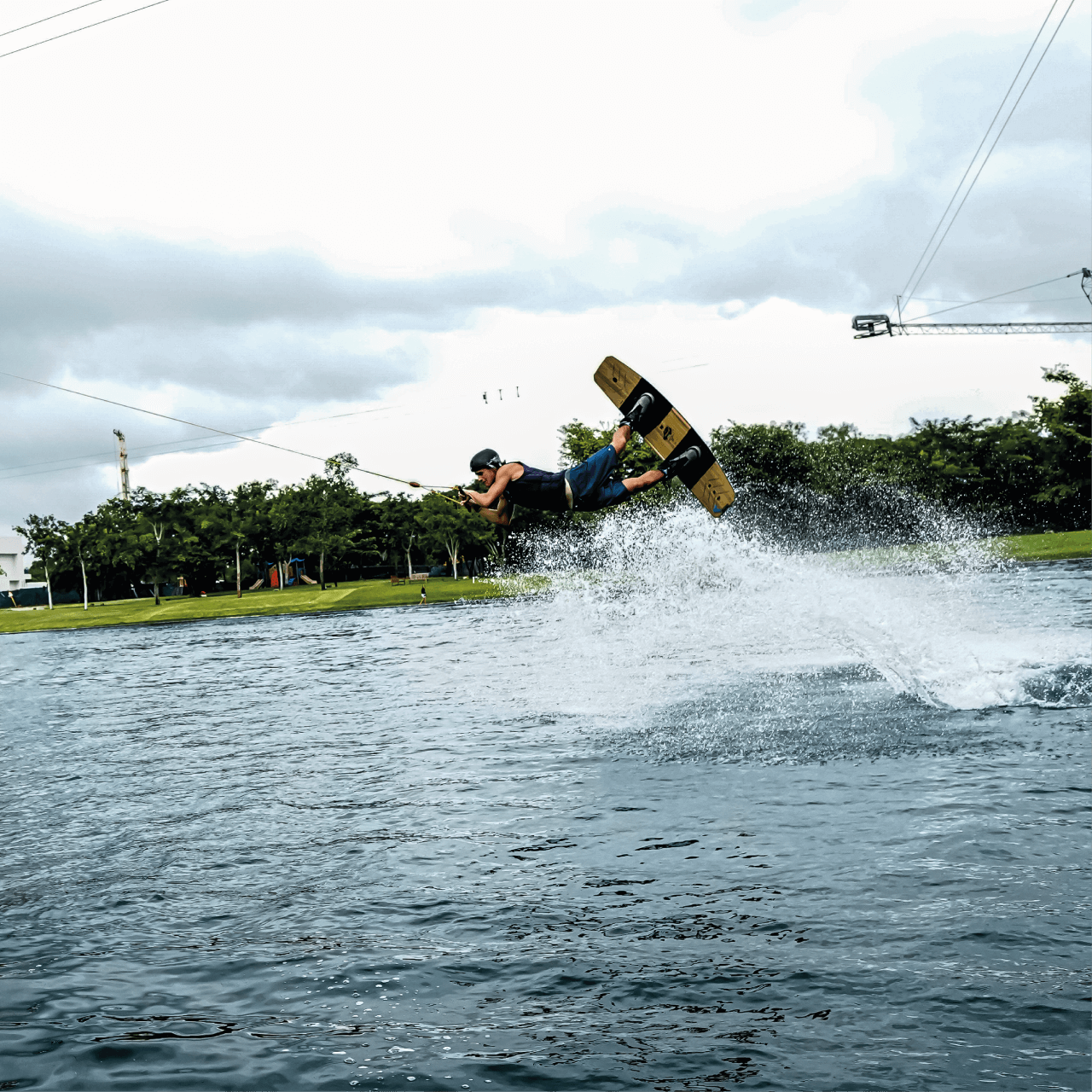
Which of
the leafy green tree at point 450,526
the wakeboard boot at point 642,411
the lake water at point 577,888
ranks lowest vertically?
the lake water at point 577,888

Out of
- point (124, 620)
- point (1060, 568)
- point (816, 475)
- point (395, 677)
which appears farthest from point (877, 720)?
point (816, 475)

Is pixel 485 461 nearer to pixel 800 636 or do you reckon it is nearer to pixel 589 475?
pixel 589 475

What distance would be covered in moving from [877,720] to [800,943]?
8.27m

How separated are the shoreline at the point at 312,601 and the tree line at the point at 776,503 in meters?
4.70

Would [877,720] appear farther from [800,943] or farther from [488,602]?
[488,602]

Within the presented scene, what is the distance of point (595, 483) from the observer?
11836mm

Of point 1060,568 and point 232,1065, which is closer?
point 232,1065

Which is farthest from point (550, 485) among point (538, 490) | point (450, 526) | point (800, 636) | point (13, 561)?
point (13, 561)

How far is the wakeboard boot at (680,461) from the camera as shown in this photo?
13.5m

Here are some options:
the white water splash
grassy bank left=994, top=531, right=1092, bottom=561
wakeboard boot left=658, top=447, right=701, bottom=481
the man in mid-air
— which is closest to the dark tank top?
the man in mid-air

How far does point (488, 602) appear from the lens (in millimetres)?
60156

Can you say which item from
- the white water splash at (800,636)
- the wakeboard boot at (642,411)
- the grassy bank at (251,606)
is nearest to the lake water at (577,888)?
the white water splash at (800,636)

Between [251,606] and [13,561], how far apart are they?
86.4 m

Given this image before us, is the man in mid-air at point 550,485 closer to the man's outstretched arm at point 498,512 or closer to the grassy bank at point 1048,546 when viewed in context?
the man's outstretched arm at point 498,512
